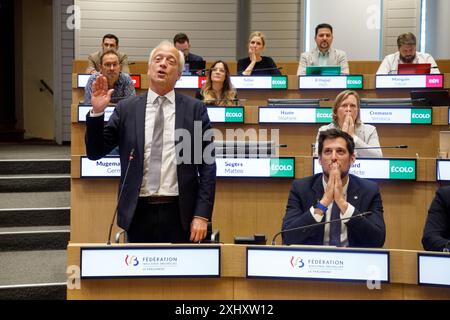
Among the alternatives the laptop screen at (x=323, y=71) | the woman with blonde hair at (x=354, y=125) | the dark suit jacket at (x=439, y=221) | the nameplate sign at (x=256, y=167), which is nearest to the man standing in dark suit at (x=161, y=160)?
the dark suit jacket at (x=439, y=221)

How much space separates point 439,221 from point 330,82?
3.99 meters

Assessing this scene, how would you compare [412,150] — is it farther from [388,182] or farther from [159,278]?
[159,278]

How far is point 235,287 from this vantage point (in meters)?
2.37

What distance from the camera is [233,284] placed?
237 centimetres

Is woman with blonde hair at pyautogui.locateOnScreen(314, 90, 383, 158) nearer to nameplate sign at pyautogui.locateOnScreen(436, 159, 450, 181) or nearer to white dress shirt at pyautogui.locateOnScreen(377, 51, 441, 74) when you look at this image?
nameplate sign at pyautogui.locateOnScreen(436, 159, 450, 181)

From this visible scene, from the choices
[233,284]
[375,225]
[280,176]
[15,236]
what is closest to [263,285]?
[233,284]

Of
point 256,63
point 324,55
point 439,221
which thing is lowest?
point 439,221

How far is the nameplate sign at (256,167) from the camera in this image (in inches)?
173

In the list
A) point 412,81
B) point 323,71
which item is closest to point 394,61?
point 412,81

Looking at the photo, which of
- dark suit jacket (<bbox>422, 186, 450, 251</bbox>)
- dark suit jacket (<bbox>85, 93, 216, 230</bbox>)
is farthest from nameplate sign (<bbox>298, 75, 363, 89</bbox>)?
dark suit jacket (<bbox>85, 93, 216, 230</bbox>)

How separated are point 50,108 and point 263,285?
8.43 m

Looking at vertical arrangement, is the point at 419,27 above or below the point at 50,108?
above

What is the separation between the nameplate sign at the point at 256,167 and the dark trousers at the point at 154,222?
144cm

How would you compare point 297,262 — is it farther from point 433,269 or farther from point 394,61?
point 394,61
